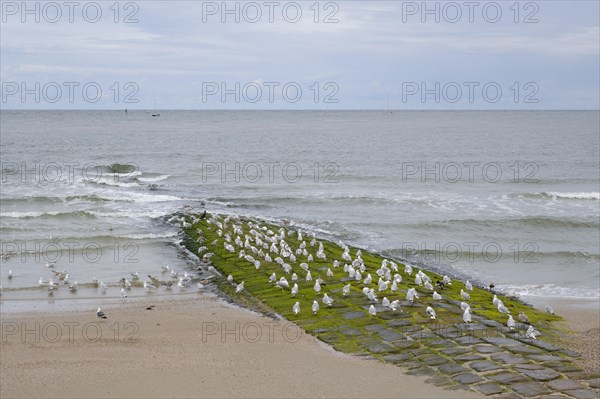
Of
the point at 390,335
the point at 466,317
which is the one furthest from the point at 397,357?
the point at 466,317

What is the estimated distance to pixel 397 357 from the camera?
15453mm

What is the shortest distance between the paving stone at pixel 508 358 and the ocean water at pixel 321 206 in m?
8.39

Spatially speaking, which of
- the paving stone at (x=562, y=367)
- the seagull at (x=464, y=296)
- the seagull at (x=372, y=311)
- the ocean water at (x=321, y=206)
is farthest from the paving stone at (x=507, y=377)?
the ocean water at (x=321, y=206)

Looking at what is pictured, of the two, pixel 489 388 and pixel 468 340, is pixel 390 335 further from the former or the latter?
pixel 489 388

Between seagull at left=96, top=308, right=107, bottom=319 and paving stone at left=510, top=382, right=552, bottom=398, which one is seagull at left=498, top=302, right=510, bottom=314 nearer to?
paving stone at left=510, top=382, right=552, bottom=398

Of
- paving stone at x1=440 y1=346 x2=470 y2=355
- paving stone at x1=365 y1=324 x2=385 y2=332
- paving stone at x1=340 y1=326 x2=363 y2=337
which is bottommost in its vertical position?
paving stone at x1=440 y1=346 x2=470 y2=355

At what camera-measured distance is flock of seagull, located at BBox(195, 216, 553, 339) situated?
1898cm

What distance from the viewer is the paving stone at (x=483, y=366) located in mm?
14439

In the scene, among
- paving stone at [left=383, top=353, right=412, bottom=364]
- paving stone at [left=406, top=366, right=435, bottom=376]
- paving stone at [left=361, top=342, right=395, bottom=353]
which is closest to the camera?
paving stone at [left=406, top=366, right=435, bottom=376]

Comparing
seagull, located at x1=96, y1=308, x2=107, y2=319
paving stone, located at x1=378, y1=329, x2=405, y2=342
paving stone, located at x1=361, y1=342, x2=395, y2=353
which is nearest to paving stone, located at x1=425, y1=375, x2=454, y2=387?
paving stone, located at x1=361, y1=342, x2=395, y2=353

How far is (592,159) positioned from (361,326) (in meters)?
61.3

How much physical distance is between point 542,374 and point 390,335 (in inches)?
148

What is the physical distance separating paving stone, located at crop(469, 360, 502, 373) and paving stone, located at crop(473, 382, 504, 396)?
0.60 m

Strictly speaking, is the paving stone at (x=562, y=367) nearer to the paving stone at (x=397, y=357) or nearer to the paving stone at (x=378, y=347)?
the paving stone at (x=397, y=357)
